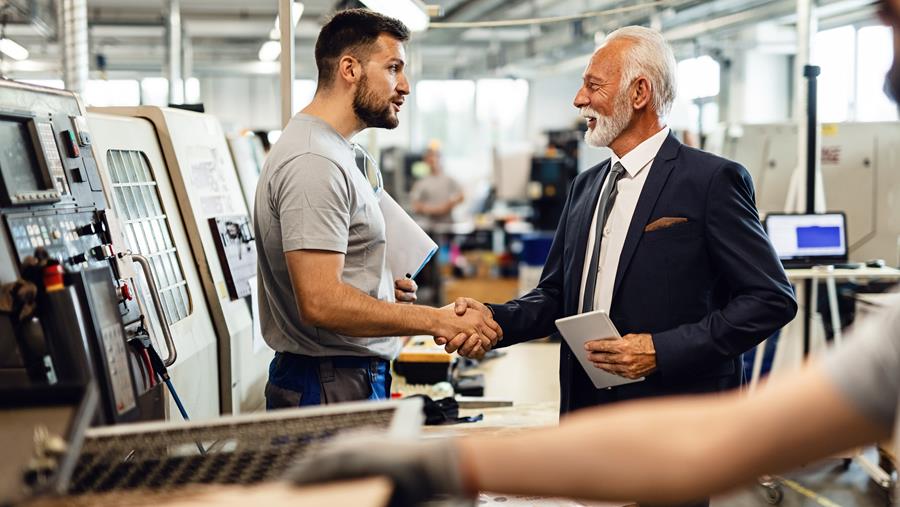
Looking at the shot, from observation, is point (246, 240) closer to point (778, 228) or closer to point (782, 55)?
point (778, 228)

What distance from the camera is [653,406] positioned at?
952 millimetres

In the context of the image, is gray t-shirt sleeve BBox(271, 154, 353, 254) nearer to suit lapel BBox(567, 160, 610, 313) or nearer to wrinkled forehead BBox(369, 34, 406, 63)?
wrinkled forehead BBox(369, 34, 406, 63)

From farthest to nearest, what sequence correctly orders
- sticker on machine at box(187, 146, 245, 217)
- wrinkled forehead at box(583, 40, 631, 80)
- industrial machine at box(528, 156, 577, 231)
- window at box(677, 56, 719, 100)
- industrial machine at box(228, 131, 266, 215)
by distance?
window at box(677, 56, 719, 100), industrial machine at box(528, 156, 577, 231), industrial machine at box(228, 131, 266, 215), sticker on machine at box(187, 146, 245, 217), wrinkled forehead at box(583, 40, 631, 80)

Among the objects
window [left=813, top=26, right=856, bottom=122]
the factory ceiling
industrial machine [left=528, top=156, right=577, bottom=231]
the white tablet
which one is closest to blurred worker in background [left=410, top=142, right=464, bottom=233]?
the factory ceiling

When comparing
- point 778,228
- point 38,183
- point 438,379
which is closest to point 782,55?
point 778,228

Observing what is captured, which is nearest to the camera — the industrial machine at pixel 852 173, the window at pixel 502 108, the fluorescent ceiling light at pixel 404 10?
the fluorescent ceiling light at pixel 404 10

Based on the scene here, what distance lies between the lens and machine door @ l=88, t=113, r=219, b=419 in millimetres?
2512

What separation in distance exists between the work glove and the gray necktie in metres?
1.38

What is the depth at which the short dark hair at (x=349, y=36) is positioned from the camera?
90.0 inches

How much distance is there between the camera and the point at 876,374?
0.93m

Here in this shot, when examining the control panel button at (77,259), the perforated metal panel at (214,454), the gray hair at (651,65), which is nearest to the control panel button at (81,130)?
the control panel button at (77,259)

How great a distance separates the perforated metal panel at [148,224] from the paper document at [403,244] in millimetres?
733

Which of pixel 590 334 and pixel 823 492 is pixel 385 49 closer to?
pixel 590 334

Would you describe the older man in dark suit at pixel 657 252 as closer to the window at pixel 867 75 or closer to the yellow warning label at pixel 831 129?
the yellow warning label at pixel 831 129
